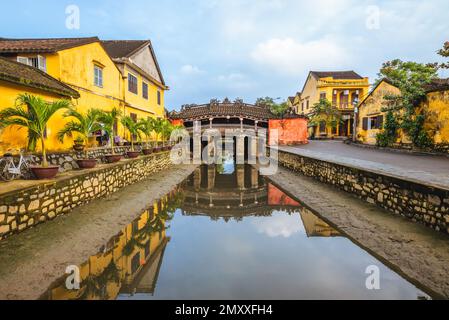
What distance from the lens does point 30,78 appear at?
9.57m

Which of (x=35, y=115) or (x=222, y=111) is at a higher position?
(x=222, y=111)

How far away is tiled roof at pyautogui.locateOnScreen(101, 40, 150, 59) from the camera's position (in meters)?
18.4

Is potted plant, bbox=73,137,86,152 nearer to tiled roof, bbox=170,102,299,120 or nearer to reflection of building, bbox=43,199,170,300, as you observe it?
reflection of building, bbox=43,199,170,300

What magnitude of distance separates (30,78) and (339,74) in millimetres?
42942

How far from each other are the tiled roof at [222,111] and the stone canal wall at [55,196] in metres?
16.0

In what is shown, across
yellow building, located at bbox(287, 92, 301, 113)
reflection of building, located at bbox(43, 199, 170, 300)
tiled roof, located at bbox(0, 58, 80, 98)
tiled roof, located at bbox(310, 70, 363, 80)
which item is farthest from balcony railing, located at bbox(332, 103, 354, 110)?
reflection of building, located at bbox(43, 199, 170, 300)

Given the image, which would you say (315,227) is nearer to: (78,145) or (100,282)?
(100,282)

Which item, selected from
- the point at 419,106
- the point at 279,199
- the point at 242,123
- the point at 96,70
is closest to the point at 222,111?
the point at 242,123

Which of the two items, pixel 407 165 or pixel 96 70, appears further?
pixel 96 70

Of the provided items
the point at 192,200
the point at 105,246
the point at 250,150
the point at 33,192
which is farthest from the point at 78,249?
the point at 250,150

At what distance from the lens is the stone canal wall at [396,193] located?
17.9 feet

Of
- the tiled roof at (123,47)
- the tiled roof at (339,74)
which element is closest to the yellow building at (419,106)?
the tiled roof at (339,74)

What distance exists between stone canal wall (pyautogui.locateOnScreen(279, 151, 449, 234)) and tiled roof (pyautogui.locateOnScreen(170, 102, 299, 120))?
1533 cm

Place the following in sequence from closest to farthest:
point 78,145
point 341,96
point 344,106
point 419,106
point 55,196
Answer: point 55,196
point 78,145
point 419,106
point 344,106
point 341,96
